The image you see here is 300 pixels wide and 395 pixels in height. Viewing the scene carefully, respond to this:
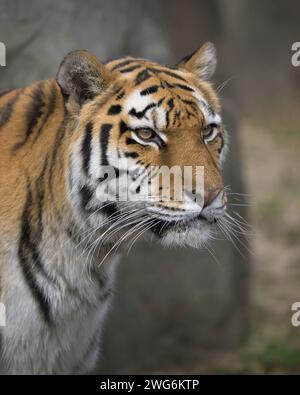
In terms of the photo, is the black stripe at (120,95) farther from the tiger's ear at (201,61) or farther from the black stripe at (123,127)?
the tiger's ear at (201,61)

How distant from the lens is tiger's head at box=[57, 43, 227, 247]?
3.30 meters

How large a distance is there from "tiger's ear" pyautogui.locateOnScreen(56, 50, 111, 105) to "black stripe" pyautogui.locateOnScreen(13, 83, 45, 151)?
0.33m

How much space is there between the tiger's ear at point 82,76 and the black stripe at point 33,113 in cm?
33

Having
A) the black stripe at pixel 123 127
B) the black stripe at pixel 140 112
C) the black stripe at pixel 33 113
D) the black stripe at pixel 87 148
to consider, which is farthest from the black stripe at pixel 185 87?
the black stripe at pixel 33 113

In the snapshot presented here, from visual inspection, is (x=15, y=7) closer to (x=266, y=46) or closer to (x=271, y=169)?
(x=271, y=169)

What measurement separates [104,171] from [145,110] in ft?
1.11

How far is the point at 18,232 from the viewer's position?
359 centimetres

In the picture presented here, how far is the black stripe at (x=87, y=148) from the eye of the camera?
340 centimetres

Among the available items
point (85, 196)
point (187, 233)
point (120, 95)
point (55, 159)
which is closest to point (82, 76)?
point (120, 95)

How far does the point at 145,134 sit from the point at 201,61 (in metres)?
0.74

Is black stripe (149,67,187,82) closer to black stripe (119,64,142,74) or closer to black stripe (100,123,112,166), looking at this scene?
black stripe (119,64,142,74)

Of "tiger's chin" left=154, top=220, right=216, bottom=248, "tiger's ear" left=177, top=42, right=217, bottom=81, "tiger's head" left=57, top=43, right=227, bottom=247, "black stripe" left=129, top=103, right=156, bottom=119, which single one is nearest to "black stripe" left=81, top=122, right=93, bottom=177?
"tiger's head" left=57, top=43, right=227, bottom=247
